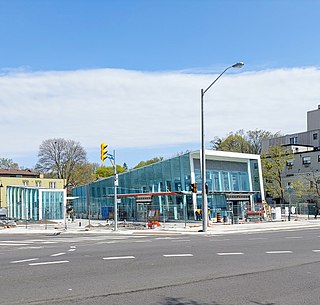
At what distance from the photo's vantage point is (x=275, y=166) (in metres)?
70.5

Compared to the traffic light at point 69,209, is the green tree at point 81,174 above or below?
above

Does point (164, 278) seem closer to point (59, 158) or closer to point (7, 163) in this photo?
point (59, 158)

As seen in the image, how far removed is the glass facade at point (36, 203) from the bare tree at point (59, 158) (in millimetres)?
29340

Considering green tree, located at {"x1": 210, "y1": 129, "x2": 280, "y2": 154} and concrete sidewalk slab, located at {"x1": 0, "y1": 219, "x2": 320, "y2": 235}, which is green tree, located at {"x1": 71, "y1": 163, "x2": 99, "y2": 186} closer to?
green tree, located at {"x1": 210, "y1": 129, "x2": 280, "y2": 154}

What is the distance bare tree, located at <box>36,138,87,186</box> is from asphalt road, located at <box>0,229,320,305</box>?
250ft

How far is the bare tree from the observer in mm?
90750

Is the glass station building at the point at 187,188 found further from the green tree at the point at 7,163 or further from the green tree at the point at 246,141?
the green tree at the point at 7,163

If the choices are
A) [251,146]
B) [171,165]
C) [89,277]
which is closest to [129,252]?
[89,277]

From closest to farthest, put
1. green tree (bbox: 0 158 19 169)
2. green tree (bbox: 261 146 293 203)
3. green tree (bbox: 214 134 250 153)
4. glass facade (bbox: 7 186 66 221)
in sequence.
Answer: glass facade (bbox: 7 186 66 221) → green tree (bbox: 261 146 293 203) → green tree (bbox: 214 134 250 153) → green tree (bbox: 0 158 19 169)

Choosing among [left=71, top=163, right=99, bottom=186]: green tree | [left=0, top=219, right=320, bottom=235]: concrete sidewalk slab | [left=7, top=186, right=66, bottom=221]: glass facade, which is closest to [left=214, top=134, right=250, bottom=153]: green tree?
[left=71, top=163, right=99, bottom=186]: green tree

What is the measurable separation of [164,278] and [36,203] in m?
49.8

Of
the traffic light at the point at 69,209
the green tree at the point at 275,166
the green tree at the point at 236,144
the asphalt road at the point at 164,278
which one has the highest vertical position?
the green tree at the point at 236,144

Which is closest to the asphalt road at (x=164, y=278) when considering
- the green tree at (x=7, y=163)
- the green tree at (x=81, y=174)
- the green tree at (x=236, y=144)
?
the green tree at (x=236, y=144)

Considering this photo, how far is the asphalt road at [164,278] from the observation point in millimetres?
8641
